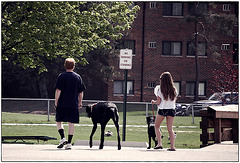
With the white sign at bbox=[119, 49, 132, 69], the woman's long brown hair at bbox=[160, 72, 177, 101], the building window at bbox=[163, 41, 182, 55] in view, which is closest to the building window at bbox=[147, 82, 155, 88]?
the building window at bbox=[163, 41, 182, 55]

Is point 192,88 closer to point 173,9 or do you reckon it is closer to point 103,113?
point 173,9

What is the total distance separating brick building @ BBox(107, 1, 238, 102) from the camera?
4269 centimetres

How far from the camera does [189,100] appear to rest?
43094 mm

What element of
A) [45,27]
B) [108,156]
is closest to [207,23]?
[45,27]

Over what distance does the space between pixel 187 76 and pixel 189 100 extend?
200 centimetres

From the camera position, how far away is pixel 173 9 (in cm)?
4312

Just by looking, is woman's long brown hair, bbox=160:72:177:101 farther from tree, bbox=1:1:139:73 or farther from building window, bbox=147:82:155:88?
building window, bbox=147:82:155:88

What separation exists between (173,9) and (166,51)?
3.53 metres

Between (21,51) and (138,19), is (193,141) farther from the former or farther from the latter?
(138,19)

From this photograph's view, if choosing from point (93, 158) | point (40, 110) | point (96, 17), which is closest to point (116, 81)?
point (40, 110)

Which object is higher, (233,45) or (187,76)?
(233,45)

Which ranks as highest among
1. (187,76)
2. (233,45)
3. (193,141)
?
(233,45)

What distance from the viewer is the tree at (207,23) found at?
3903 centimetres

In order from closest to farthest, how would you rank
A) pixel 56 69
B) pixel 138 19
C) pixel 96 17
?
1. pixel 96 17
2. pixel 56 69
3. pixel 138 19
